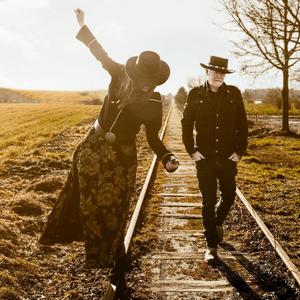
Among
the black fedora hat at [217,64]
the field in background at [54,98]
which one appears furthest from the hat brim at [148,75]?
the field in background at [54,98]

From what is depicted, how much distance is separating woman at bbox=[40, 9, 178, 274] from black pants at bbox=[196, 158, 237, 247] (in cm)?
102

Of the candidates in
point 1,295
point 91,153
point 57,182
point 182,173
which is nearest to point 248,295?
point 91,153

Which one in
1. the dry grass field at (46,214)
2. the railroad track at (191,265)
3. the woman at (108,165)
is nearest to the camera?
the woman at (108,165)

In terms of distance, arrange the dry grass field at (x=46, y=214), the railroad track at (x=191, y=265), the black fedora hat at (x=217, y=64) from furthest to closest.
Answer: the black fedora hat at (x=217, y=64) < the dry grass field at (x=46, y=214) < the railroad track at (x=191, y=265)

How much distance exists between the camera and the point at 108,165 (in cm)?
398

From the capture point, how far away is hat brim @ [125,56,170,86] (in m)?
3.62

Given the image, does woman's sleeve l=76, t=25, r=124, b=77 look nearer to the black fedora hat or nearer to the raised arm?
the raised arm

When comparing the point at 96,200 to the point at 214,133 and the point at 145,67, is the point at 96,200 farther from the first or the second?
the point at 214,133

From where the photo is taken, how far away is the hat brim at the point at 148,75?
3621 millimetres

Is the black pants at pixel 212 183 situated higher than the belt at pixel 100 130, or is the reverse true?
the belt at pixel 100 130

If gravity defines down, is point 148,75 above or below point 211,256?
above

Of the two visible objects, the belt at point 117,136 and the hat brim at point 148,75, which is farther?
the belt at point 117,136

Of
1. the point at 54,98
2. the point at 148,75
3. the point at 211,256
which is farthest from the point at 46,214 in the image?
the point at 54,98

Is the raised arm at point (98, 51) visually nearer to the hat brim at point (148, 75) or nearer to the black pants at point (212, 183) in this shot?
the hat brim at point (148, 75)
